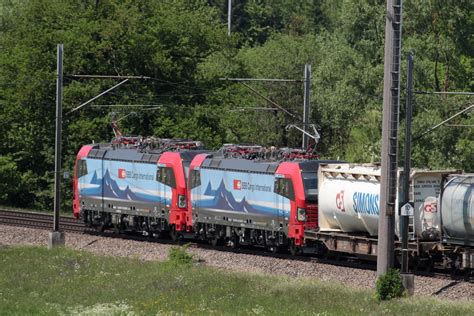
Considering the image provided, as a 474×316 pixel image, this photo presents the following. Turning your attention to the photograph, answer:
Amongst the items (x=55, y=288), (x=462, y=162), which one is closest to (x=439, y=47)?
(x=462, y=162)

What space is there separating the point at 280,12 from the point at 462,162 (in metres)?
81.6

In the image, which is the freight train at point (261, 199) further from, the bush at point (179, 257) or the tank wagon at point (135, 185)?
the bush at point (179, 257)

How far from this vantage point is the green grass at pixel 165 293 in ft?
103

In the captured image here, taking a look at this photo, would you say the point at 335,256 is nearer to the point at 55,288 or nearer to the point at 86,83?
the point at 55,288

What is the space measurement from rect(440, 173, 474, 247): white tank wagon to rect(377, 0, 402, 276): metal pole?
4368 mm

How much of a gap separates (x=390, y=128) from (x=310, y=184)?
35.9ft

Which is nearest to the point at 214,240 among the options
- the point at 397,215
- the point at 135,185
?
the point at 135,185

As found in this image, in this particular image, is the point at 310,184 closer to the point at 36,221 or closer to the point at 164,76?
the point at 36,221

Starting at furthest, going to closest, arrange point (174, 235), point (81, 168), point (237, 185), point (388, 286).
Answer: point (81, 168) < point (174, 235) < point (237, 185) < point (388, 286)

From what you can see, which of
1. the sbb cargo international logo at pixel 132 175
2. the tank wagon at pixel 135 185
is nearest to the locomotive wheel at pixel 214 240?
the tank wagon at pixel 135 185

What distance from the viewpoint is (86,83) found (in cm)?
7081

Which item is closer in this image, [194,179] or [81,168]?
[194,179]

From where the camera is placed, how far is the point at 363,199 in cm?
3925

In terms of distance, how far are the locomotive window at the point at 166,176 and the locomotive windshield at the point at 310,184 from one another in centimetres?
810
